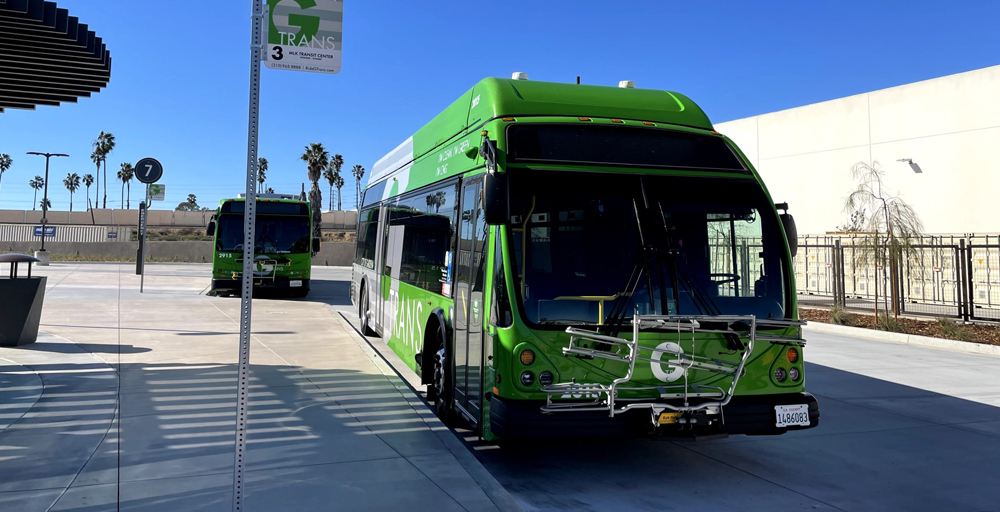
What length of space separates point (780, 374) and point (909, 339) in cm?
1089

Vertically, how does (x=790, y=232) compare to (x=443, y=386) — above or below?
above

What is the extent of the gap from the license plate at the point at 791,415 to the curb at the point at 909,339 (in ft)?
32.2

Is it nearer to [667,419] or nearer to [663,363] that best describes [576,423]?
[667,419]

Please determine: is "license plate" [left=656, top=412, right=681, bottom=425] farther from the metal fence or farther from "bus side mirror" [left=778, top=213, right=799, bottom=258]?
the metal fence

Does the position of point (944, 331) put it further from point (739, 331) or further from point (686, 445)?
point (739, 331)

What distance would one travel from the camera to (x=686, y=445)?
22.2 feet

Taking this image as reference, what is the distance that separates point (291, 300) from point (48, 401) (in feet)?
44.6

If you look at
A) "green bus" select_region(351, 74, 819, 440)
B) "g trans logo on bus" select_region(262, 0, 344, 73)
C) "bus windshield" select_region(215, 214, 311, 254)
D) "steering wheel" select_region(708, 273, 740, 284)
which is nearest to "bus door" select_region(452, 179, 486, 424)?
"green bus" select_region(351, 74, 819, 440)

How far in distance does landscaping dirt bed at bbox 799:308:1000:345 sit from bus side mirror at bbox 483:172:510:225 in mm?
12696

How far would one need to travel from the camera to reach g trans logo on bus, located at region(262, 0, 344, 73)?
4.09 m

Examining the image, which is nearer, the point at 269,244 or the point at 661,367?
the point at 661,367

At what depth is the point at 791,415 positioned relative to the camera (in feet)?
18.0

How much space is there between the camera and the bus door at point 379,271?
37.0ft

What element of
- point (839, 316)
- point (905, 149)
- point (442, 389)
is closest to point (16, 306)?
point (442, 389)
